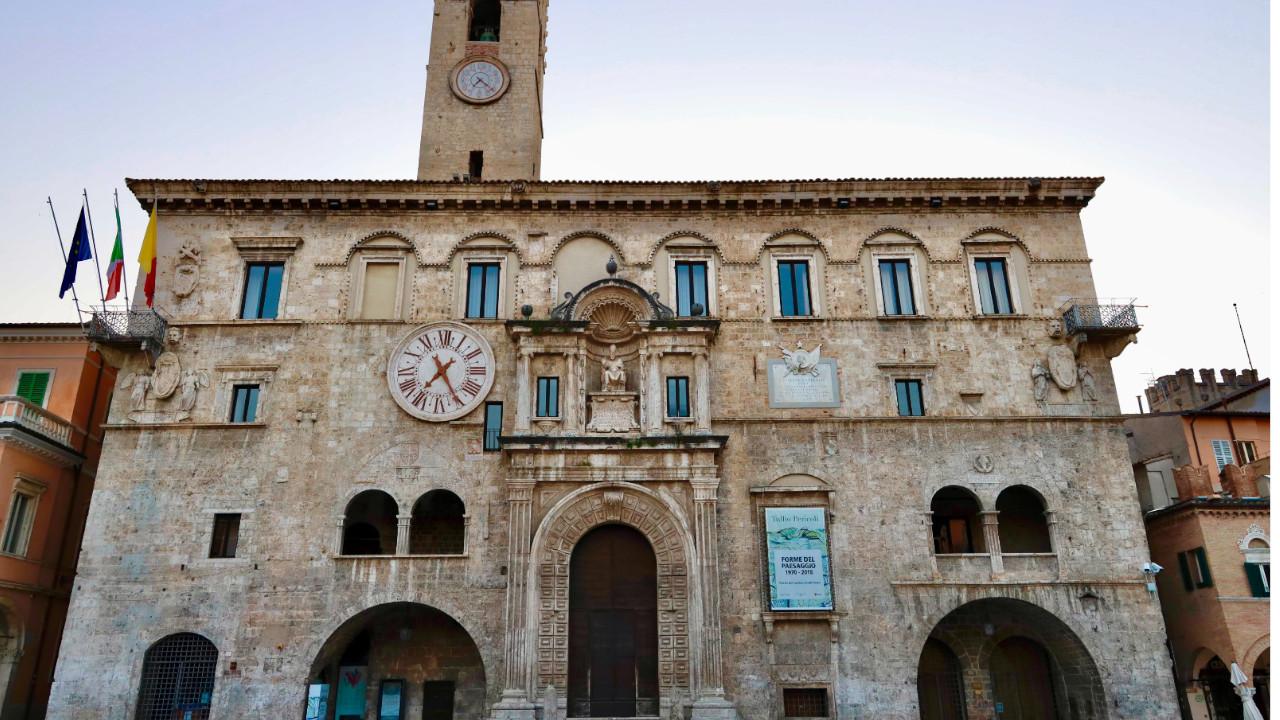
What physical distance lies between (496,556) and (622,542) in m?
3.29

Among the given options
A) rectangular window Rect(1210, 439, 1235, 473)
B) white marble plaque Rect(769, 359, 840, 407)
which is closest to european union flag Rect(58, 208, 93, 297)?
white marble plaque Rect(769, 359, 840, 407)

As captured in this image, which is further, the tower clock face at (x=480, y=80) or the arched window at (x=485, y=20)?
the arched window at (x=485, y=20)

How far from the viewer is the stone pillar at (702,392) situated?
24.1m

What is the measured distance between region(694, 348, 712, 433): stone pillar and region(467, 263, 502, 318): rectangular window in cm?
603

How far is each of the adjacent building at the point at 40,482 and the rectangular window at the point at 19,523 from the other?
0.03 m

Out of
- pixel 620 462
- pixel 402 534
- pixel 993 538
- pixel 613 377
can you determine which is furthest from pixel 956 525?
pixel 402 534

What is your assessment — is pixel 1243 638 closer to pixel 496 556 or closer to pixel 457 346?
pixel 496 556

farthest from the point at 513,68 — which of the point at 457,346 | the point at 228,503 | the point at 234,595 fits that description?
the point at 234,595

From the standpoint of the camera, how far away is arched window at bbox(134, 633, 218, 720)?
72.7 feet

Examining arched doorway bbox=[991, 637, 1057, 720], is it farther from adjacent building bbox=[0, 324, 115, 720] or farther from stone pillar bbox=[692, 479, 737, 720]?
adjacent building bbox=[0, 324, 115, 720]

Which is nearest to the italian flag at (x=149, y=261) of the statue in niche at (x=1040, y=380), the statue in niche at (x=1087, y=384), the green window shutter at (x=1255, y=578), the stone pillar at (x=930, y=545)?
the stone pillar at (x=930, y=545)

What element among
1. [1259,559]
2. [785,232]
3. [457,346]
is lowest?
[1259,559]

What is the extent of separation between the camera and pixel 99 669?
22.2 meters

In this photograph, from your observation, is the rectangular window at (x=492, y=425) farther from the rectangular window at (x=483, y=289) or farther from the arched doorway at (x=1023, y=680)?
the arched doorway at (x=1023, y=680)
